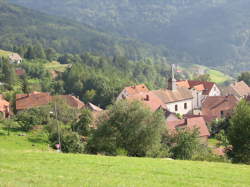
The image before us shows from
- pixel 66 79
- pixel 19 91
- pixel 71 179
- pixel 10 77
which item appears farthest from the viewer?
pixel 66 79

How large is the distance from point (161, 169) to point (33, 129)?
40.9 meters

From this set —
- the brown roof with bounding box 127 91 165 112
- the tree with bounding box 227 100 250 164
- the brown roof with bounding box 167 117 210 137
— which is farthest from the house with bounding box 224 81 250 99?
the tree with bounding box 227 100 250 164

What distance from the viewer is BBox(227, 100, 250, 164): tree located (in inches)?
1259

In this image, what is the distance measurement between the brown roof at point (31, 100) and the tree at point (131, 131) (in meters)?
41.8

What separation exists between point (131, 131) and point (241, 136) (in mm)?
9616

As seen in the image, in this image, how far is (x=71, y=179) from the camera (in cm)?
1608

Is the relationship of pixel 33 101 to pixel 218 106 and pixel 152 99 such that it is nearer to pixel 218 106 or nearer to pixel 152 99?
pixel 152 99

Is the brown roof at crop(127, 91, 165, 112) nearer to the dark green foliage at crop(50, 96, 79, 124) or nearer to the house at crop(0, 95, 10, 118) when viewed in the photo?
the dark green foliage at crop(50, 96, 79, 124)

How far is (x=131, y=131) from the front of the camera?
34219mm

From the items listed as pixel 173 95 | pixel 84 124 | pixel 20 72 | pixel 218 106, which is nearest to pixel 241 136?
pixel 84 124

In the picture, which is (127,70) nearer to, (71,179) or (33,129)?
(33,129)

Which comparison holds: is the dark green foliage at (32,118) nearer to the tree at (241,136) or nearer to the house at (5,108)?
the house at (5,108)

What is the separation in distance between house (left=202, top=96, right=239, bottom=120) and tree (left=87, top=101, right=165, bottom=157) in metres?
42.3

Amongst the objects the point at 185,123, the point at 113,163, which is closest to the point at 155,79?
the point at 185,123
